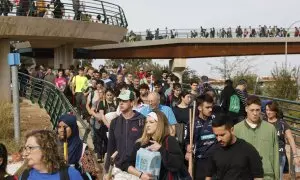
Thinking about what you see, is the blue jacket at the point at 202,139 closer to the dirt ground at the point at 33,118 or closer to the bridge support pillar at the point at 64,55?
the dirt ground at the point at 33,118

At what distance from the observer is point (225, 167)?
4848 mm

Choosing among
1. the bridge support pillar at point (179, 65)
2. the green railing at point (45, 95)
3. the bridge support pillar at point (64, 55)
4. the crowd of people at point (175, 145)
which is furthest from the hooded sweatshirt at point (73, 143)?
the bridge support pillar at point (179, 65)

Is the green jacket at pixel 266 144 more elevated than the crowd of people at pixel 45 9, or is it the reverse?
the crowd of people at pixel 45 9

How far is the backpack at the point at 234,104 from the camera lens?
9.92 meters

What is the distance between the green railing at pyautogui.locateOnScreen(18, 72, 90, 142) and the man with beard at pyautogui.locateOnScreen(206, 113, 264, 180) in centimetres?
706

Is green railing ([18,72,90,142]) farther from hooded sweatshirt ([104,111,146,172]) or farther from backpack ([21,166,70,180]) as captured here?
backpack ([21,166,70,180])

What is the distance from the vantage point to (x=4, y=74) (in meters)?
22.9

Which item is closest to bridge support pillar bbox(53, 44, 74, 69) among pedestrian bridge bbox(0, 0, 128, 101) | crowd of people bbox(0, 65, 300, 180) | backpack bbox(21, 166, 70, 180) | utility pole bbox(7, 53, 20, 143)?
pedestrian bridge bbox(0, 0, 128, 101)

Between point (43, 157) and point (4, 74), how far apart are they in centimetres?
1991

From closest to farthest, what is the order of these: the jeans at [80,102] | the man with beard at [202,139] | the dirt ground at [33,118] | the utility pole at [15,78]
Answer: the man with beard at [202,139] → the utility pole at [15,78] → the jeans at [80,102] → the dirt ground at [33,118]

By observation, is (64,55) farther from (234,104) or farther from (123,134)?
(123,134)

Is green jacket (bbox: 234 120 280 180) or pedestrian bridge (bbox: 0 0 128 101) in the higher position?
pedestrian bridge (bbox: 0 0 128 101)

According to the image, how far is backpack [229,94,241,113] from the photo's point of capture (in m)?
9.92

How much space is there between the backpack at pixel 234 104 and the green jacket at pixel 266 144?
13.5 feet
